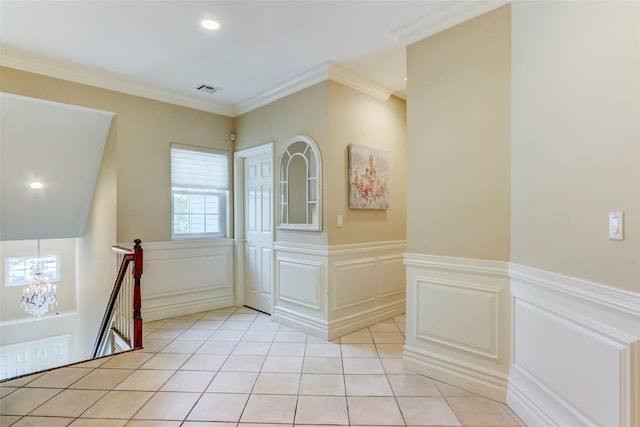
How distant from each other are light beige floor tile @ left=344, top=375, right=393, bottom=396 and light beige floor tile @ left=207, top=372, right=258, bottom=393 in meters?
0.73

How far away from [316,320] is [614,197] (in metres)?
2.71

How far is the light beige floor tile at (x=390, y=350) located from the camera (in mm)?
2965

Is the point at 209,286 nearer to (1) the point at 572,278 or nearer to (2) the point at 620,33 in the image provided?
(1) the point at 572,278

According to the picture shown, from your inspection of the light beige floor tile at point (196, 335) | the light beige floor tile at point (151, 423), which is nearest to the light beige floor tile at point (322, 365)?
the light beige floor tile at point (151, 423)

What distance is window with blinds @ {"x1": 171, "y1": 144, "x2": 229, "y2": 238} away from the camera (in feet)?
13.8

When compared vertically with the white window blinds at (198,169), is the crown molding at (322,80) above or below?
above

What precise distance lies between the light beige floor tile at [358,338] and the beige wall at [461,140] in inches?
47.4

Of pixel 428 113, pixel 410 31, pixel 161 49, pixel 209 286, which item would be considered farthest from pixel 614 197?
pixel 209 286

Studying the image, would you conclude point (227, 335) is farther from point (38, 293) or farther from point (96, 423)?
point (38, 293)

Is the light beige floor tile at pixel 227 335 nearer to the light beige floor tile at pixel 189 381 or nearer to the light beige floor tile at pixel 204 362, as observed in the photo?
the light beige floor tile at pixel 204 362

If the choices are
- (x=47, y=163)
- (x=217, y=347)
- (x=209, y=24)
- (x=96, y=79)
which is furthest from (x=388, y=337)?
(x=47, y=163)

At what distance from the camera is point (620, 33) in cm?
140

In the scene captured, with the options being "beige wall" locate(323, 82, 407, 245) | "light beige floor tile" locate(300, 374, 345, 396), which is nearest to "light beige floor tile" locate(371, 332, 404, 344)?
"light beige floor tile" locate(300, 374, 345, 396)

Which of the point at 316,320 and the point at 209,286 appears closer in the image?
the point at 316,320
